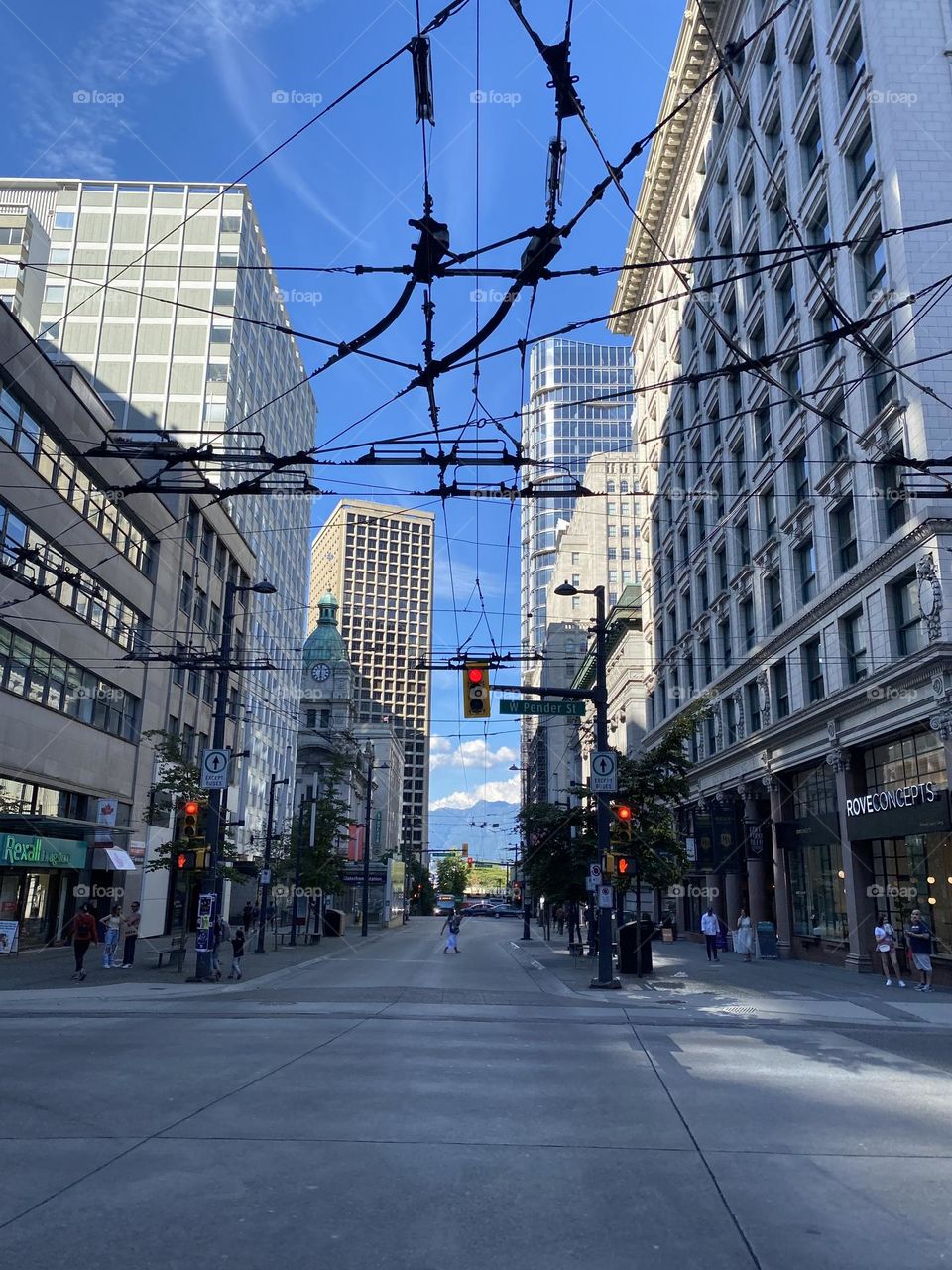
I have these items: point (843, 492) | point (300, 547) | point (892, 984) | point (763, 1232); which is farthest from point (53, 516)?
point (300, 547)

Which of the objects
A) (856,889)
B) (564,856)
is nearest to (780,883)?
(856,889)

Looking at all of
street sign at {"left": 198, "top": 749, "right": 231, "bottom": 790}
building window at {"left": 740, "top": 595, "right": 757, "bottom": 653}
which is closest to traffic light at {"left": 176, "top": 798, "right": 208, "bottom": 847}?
street sign at {"left": 198, "top": 749, "right": 231, "bottom": 790}

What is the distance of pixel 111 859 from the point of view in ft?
115

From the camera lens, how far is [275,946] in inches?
1583

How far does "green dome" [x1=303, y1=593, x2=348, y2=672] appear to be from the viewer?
337 feet

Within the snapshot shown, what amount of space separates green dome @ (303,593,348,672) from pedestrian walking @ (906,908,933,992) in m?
82.4

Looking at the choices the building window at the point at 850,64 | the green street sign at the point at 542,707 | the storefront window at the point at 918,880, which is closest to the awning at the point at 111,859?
the green street sign at the point at 542,707

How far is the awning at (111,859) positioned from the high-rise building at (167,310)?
75.9ft

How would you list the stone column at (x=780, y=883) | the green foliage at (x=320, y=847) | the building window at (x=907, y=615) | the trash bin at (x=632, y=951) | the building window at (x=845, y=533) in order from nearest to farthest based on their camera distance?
the building window at (x=907, y=615) → the trash bin at (x=632, y=951) → the building window at (x=845, y=533) → the stone column at (x=780, y=883) → the green foliage at (x=320, y=847)

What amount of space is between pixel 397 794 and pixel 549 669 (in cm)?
3935

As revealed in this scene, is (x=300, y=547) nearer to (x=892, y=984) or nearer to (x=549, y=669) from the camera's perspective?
(x=549, y=669)

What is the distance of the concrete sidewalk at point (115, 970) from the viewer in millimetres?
23000

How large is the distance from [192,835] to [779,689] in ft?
72.3

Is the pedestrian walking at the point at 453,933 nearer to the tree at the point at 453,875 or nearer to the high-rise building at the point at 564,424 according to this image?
the high-rise building at the point at 564,424
